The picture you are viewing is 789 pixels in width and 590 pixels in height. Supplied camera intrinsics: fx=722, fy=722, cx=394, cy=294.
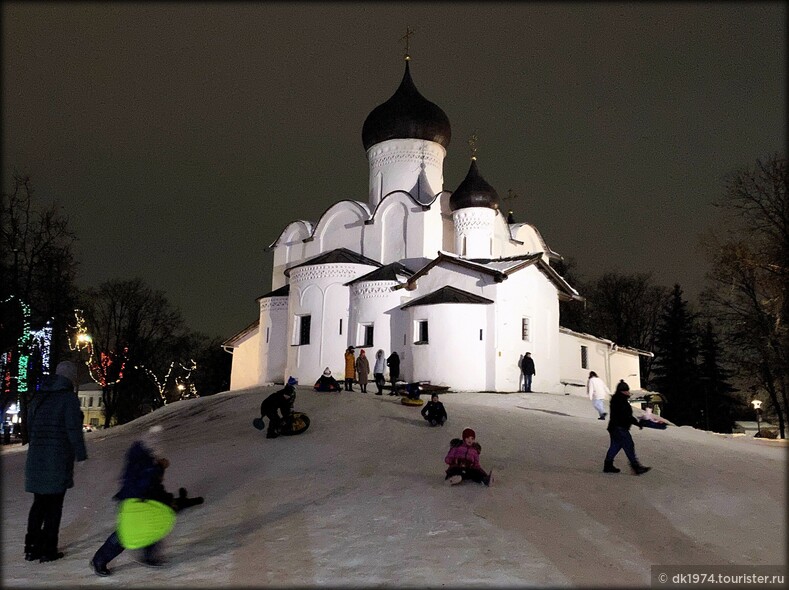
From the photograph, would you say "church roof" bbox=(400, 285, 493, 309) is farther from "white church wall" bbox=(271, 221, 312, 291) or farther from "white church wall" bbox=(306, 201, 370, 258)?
"white church wall" bbox=(271, 221, 312, 291)

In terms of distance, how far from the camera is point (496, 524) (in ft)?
24.2

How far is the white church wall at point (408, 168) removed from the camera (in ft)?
99.6

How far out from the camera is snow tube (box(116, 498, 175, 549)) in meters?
5.71

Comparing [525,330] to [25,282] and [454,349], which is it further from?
[25,282]

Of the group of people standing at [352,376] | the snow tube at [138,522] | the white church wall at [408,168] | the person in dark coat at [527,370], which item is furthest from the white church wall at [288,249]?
the snow tube at [138,522]

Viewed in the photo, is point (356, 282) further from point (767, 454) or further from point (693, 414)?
point (693, 414)

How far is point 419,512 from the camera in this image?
789 centimetres

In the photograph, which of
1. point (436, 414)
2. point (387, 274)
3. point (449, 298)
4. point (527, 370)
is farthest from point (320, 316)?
point (436, 414)

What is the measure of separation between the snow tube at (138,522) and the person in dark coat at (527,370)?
18.1m

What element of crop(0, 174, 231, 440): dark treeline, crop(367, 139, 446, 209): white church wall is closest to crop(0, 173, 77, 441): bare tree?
crop(0, 174, 231, 440): dark treeline

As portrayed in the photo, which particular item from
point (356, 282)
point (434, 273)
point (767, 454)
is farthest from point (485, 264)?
point (767, 454)

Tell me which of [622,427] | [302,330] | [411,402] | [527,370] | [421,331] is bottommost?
[622,427]

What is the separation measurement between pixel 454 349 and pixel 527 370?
7.87 feet

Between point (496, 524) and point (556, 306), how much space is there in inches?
757
